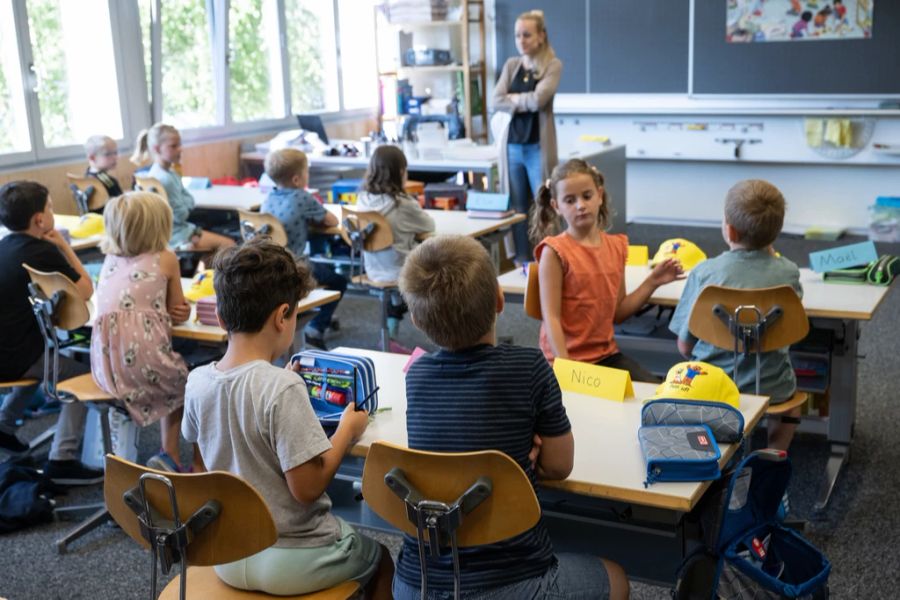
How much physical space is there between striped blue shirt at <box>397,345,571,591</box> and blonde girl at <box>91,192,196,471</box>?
156 cm

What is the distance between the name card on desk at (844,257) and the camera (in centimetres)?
335

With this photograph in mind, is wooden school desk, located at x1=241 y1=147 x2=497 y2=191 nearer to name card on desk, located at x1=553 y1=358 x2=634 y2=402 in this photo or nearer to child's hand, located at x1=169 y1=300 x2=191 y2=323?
child's hand, located at x1=169 y1=300 x2=191 y2=323

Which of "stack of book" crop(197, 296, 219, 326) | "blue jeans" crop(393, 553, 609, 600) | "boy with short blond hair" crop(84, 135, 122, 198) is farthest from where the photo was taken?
"boy with short blond hair" crop(84, 135, 122, 198)

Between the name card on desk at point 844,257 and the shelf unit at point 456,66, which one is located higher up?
the shelf unit at point 456,66

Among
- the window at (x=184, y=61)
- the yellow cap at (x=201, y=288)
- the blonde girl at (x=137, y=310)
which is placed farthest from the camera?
the window at (x=184, y=61)

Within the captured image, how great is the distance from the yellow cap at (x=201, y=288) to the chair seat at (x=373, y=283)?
3.56 feet

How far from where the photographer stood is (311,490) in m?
1.92

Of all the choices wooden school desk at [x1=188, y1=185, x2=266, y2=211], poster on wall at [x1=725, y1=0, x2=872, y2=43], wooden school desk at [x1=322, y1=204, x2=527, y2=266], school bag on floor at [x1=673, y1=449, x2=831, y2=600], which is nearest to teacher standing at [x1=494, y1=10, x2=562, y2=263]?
wooden school desk at [x1=322, y1=204, x2=527, y2=266]

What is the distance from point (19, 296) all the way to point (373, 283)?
162 cm

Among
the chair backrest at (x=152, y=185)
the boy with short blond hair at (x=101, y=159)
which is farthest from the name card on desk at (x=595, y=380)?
the boy with short blond hair at (x=101, y=159)

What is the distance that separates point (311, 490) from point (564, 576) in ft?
1.67

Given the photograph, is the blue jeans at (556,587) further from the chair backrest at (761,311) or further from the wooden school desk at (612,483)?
the chair backrest at (761,311)

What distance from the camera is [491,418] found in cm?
178

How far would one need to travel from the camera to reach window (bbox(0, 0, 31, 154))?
19.0ft
